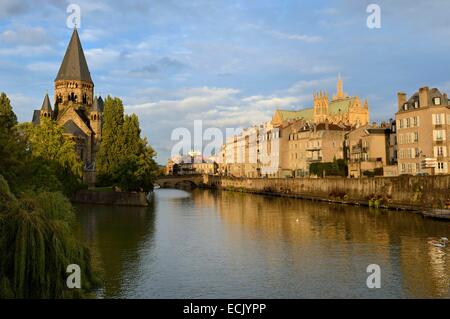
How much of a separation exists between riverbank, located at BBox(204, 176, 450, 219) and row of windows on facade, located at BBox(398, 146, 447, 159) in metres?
8.03

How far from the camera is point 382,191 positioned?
68375 millimetres

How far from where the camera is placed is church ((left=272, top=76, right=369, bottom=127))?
16525 centimetres

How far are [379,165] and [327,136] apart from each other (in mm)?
20182

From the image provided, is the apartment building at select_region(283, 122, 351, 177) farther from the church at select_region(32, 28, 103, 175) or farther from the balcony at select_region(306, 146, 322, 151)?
the church at select_region(32, 28, 103, 175)

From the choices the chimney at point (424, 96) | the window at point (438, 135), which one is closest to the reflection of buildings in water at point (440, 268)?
the window at point (438, 135)

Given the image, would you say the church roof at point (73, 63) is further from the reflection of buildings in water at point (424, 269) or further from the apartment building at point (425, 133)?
the reflection of buildings in water at point (424, 269)

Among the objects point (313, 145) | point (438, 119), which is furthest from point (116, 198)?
point (438, 119)

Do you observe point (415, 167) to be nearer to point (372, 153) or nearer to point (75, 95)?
point (372, 153)

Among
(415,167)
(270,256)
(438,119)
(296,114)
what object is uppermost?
(296,114)

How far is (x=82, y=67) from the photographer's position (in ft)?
467

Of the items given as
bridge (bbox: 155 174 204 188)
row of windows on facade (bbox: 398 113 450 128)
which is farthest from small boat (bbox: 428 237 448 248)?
bridge (bbox: 155 174 204 188)

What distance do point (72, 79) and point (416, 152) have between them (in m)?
104
